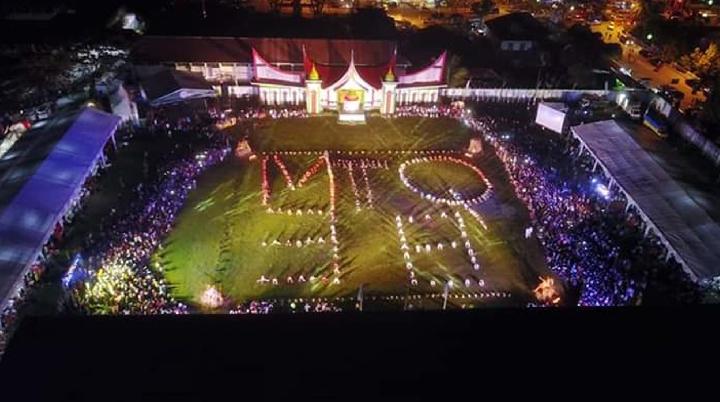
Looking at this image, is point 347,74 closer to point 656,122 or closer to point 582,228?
point 582,228

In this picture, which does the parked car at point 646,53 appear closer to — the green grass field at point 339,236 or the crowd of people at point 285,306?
the green grass field at point 339,236

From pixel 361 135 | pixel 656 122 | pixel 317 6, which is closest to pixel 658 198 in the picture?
pixel 656 122

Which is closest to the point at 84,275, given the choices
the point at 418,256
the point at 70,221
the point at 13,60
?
the point at 70,221

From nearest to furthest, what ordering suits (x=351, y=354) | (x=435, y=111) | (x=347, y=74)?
(x=351, y=354) → (x=347, y=74) → (x=435, y=111)

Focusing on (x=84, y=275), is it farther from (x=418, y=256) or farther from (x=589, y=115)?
(x=589, y=115)

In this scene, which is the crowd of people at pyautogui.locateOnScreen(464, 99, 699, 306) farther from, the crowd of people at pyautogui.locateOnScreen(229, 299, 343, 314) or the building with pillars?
the crowd of people at pyautogui.locateOnScreen(229, 299, 343, 314)

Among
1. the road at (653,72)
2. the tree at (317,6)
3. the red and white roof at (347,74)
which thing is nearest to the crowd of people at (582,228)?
the red and white roof at (347,74)
